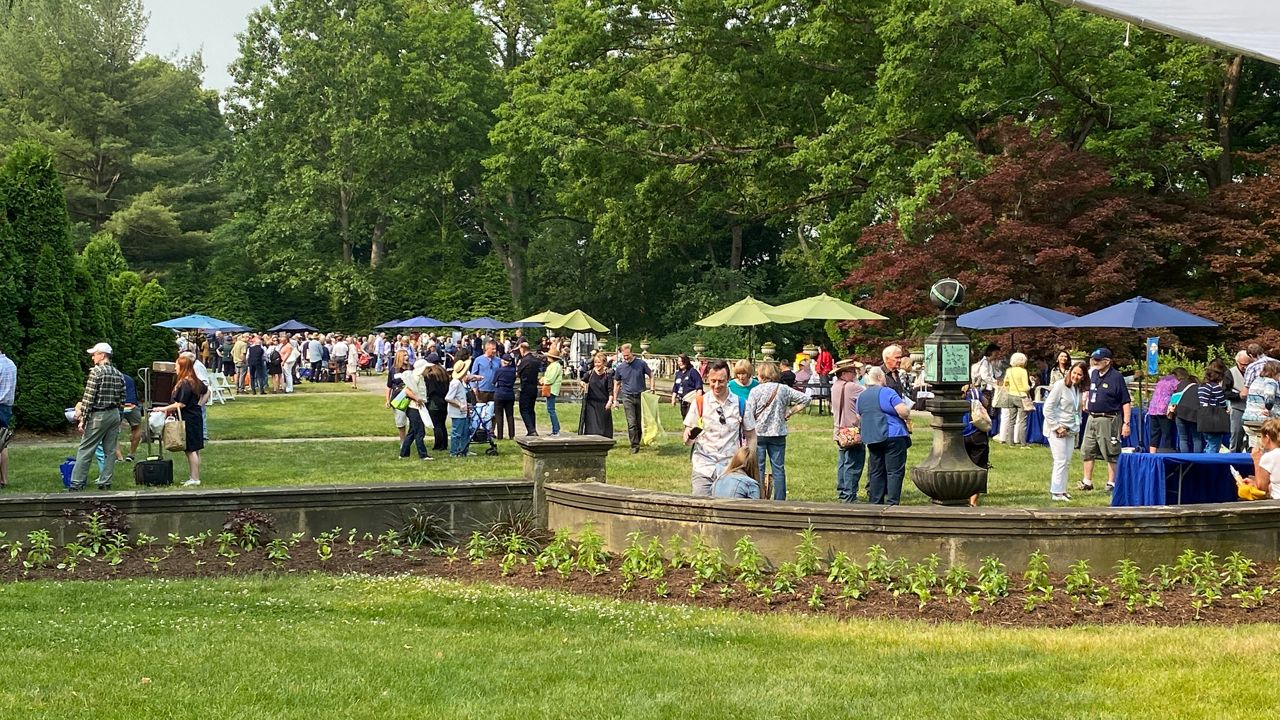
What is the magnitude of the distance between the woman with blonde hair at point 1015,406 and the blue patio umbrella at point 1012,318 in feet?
2.56

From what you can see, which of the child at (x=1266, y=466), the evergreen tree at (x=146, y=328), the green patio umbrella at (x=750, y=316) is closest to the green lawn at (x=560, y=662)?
the child at (x=1266, y=466)

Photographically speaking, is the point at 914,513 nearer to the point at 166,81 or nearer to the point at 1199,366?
the point at 1199,366

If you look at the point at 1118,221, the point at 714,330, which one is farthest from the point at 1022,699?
the point at 714,330

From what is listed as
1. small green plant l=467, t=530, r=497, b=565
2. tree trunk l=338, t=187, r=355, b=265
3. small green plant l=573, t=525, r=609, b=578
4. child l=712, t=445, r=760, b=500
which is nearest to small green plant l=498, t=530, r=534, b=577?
small green plant l=467, t=530, r=497, b=565

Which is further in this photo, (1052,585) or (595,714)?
(1052,585)

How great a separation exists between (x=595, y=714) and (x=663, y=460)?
36.2 feet

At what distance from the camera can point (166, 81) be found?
52906 millimetres

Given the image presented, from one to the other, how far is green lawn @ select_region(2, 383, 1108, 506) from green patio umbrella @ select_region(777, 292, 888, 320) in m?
2.48

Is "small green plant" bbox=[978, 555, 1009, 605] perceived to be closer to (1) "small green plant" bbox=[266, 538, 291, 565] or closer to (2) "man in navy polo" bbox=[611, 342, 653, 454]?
(1) "small green plant" bbox=[266, 538, 291, 565]

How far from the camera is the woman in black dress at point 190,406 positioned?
521 inches

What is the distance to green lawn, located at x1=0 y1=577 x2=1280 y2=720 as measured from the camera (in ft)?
17.3

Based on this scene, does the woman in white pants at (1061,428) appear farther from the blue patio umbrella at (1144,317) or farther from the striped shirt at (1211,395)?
the blue patio umbrella at (1144,317)

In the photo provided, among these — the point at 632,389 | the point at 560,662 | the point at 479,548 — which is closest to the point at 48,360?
the point at 632,389

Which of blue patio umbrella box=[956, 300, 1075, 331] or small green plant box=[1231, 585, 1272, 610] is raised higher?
blue patio umbrella box=[956, 300, 1075, 331]
